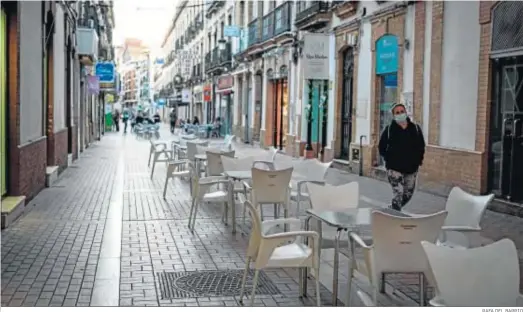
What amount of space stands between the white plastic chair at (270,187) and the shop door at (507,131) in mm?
4198

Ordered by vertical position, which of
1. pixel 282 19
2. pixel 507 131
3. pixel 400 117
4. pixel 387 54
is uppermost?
pixel 282 19

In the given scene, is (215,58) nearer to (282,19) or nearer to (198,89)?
(198,89)

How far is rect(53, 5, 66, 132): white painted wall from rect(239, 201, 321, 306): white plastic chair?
10.7 meters

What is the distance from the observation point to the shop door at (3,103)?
914 centimetres

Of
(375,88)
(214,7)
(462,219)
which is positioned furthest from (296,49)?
(214,7)

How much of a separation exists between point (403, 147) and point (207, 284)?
3.18 meters

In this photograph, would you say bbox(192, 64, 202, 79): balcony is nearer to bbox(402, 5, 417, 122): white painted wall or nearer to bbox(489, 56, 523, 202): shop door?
bbox(402, 5, 417, 122): white painted wall

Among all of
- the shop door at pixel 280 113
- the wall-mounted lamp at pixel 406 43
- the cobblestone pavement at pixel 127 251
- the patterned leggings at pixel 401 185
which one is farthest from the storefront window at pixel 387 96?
the shop door at pixel 280 113

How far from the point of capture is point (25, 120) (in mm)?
10422

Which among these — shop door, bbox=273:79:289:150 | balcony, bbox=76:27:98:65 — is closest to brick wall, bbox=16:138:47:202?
balcony, bbox=76:27:98:65

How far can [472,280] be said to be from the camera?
3.55m

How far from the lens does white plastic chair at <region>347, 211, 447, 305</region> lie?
176 inches

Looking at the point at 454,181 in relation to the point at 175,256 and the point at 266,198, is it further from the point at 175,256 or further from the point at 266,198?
the point at 175,256

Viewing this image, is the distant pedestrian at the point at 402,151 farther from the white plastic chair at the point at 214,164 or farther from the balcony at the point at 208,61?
the balcony at the point at 208,61
